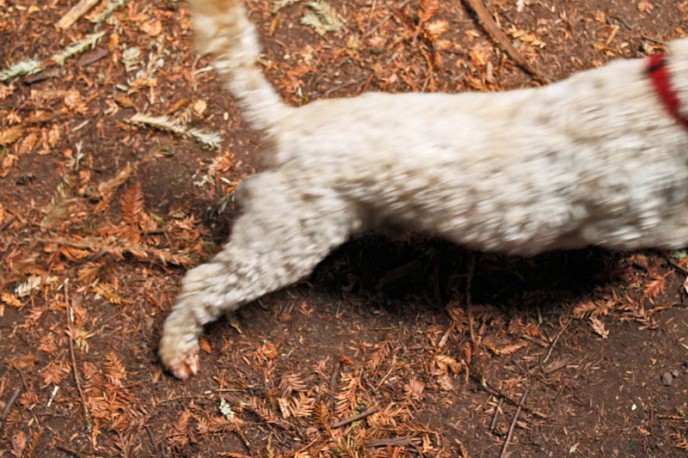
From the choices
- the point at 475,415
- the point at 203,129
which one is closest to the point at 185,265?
the point at 203,129

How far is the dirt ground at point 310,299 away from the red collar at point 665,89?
1.14 m

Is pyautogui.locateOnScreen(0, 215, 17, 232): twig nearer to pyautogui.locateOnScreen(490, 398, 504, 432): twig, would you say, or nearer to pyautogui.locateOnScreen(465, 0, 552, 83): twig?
pyautogui.locateOnScreen(490, 398, 504, 432): twig

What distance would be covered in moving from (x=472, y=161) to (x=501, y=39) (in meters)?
1.65

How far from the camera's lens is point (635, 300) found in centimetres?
280

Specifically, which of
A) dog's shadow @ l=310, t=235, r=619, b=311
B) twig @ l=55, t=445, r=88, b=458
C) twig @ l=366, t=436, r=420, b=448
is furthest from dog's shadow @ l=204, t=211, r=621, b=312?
twig @ l=55, t=445, r=88, b=458

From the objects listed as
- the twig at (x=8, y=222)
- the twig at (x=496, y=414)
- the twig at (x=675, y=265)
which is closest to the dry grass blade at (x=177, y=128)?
the twig at (x=8, y=222)

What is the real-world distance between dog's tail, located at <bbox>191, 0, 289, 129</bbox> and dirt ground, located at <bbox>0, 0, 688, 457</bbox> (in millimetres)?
946

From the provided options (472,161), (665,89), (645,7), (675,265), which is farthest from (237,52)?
(645,7)

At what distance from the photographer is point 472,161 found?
1.96 metres

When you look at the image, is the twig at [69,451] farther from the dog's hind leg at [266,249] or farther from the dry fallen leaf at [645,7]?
the dry fallen leaf at [645,7]

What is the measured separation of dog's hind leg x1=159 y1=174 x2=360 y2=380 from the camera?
2.08m

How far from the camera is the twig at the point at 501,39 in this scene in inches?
128

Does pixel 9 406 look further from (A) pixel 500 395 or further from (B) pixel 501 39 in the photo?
(B) pixel 501 39

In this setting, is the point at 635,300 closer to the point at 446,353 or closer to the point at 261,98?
the point at 446,353
